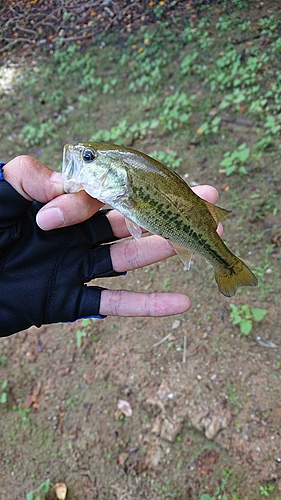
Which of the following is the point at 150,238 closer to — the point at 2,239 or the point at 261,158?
the point at 2,239

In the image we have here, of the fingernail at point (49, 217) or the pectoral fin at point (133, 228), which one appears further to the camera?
the pectoral fin at point (133, 228)

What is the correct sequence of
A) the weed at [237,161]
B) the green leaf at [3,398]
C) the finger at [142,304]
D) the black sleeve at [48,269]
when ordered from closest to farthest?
the black sleeve at [48,269] < the finger at [142,304] < the green leaf at [3,398] < the weed at [237,161]

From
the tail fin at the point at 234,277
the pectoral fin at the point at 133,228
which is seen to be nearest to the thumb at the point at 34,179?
the pectoral fin at the point at 133,228

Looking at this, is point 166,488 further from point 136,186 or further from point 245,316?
point 136,186

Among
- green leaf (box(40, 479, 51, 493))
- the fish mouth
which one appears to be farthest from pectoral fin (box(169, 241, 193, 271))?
green leaf (box(40, 479, 51, 493))

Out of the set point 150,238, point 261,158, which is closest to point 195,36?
point 261,158

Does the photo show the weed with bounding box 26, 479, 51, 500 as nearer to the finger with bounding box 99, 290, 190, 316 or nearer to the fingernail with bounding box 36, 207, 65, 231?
the finger with bounding box 99, 290, 190, 316

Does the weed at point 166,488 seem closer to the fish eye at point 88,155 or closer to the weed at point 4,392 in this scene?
the weed at point 4,392
